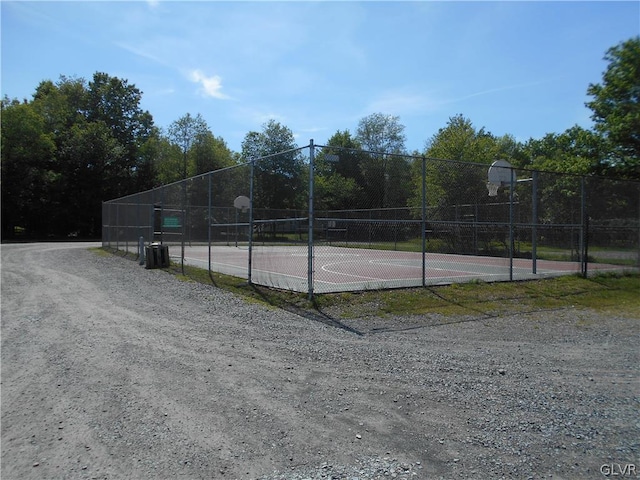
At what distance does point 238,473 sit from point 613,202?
15827 millimetres

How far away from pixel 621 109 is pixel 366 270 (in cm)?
1315

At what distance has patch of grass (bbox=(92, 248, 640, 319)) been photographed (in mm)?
8883

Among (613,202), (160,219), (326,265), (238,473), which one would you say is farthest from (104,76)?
(238,473)

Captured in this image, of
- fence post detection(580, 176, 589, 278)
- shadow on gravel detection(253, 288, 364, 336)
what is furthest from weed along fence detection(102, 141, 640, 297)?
shadow on gravel detection(253, 288, 364, 336)

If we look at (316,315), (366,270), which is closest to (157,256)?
(366,270)

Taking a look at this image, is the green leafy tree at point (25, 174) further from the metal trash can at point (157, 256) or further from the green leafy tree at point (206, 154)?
the metal trash can at point (157, 256)

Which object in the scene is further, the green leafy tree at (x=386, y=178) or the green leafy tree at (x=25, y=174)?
the green leafy tree at (x=25, y=174)

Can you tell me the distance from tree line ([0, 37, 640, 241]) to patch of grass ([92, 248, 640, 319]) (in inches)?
123

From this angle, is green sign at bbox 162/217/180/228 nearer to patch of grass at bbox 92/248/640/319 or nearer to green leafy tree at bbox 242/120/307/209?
green leafy tree at bbox 242/120/307/209

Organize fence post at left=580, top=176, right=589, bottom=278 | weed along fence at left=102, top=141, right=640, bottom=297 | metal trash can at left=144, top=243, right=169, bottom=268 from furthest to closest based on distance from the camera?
1. metal trash can at left=144, top=243, right=169, bottom=268
2. fence post at left=580, top=176, right=589, bottom=278
3. weed along fence at left=102, top=141, right=640, bottom=297

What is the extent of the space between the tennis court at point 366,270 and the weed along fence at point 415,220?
44 millimetres

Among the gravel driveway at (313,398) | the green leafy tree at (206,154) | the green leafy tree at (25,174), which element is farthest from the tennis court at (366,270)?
the green leafy tree at (206,154)

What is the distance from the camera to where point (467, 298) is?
32.9 ft

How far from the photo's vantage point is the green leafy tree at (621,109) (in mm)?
17875
